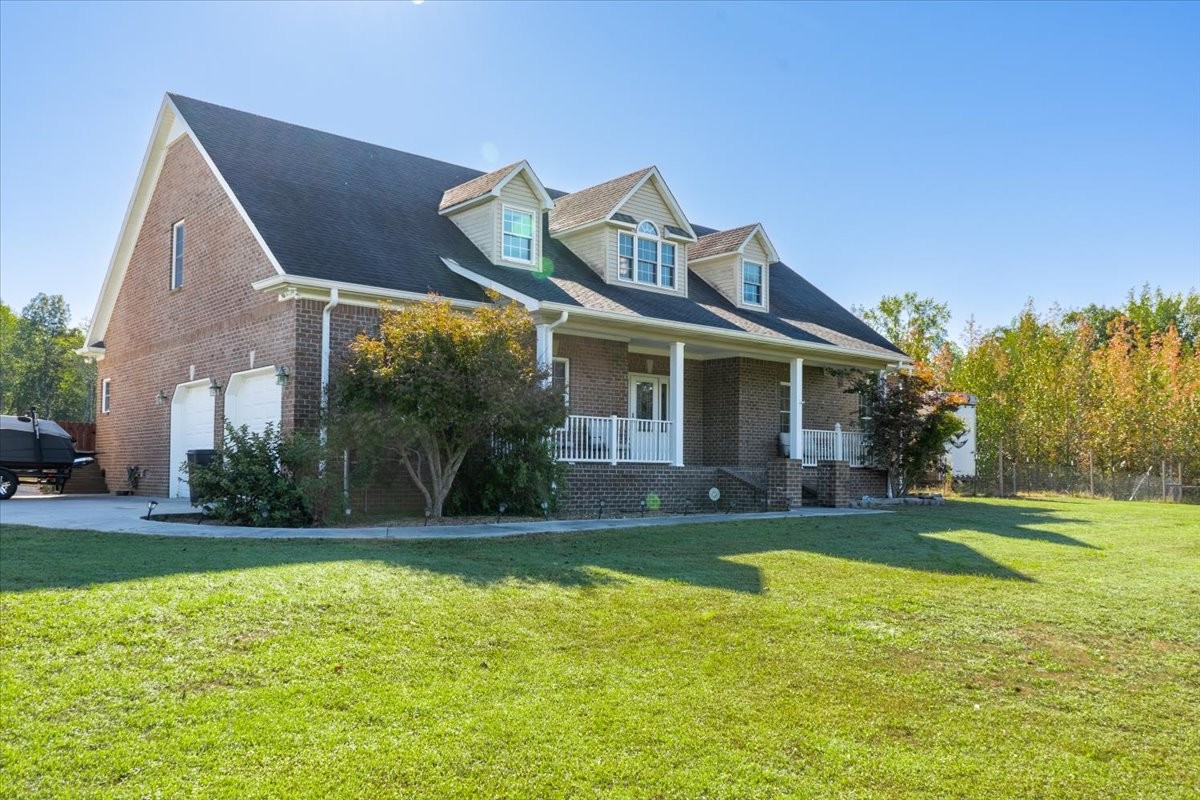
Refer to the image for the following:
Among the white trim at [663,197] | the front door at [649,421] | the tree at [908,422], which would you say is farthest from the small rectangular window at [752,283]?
the tree at [908,422]

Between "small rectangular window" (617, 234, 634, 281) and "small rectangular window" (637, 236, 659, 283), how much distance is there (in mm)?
186

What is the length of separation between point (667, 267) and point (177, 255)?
10.6 m

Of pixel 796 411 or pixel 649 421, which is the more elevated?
pixel 796 411

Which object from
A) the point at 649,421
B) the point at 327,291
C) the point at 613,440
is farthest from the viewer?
the point at 649,421

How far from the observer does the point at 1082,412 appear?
29125mm

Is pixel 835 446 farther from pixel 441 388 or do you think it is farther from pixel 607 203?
pixel 441 388

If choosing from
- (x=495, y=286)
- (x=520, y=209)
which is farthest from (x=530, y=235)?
(x=495, y=286)

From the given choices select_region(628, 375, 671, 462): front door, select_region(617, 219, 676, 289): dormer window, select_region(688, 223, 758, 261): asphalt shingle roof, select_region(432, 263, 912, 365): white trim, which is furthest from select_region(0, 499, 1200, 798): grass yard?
select_region(688, 223, 758, 261): asphalt shingle roof

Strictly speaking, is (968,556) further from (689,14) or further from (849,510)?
(689,14)

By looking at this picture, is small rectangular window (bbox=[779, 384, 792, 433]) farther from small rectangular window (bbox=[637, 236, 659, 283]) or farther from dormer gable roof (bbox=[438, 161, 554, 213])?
dormer gable roof (bbox=[438, 161, 554, 213])

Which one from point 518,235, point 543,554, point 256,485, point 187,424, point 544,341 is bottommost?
point 543,554

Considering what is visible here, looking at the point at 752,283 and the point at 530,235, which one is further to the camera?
the point at 752,283

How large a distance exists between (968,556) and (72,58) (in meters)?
15.3

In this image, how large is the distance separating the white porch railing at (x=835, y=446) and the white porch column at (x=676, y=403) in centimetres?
436
